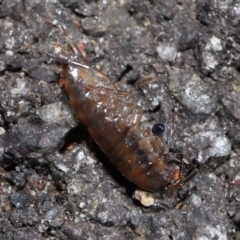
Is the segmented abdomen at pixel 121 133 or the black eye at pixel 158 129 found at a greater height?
the black eye at pixel 158 129

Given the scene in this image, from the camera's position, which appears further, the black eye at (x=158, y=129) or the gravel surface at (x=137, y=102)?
the black eye at (x=158, y=129)

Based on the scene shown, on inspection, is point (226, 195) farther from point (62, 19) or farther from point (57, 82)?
point (62, 19)

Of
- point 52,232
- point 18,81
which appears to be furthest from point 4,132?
point 52,232

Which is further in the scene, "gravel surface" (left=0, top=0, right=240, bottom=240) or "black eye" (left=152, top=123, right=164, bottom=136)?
"black eye" (left=152, top=123, right=164, bottom=136)

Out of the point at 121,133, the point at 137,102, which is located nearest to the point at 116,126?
the point at 121,133

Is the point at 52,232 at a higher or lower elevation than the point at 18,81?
lower
